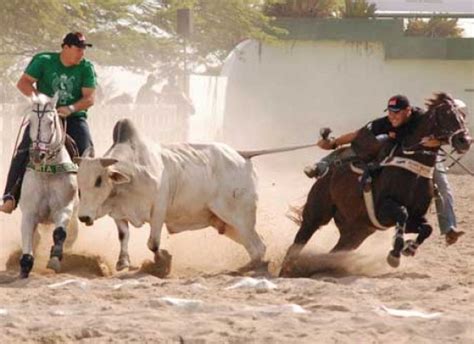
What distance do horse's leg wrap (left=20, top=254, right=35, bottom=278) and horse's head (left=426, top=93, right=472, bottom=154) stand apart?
343 cm

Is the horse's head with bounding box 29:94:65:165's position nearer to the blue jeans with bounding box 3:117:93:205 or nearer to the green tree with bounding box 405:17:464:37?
the blue jeans with bounding box 3:117:93:205

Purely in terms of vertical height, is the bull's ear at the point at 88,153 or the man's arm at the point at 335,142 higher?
the man's arm at the point at 335,142

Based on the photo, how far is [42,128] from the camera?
10992mm

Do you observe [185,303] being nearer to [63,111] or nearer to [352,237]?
[63,111]

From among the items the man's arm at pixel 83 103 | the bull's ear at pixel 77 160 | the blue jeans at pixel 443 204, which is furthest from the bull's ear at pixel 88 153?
the blue jeans at pixel 443 204

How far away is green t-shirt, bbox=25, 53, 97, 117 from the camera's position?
1172 cm

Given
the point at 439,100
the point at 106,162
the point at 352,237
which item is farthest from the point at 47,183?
the point at 439,100

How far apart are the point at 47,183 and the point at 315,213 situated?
2501mm

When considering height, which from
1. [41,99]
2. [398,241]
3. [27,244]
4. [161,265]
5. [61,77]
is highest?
[61,77]

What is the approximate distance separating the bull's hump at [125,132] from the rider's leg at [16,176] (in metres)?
0.75

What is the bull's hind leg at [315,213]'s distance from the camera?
12.2m

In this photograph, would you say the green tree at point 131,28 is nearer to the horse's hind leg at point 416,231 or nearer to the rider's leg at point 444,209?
the rider's leg at point 444,209

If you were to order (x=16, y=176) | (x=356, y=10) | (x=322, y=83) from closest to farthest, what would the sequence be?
(x=16, y=176), (x=322, y=83), (x=356, y=10)

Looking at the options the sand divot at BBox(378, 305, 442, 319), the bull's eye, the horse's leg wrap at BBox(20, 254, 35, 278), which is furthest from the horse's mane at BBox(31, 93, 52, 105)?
the sand divot at BBox(378, 305, 442, 319)
